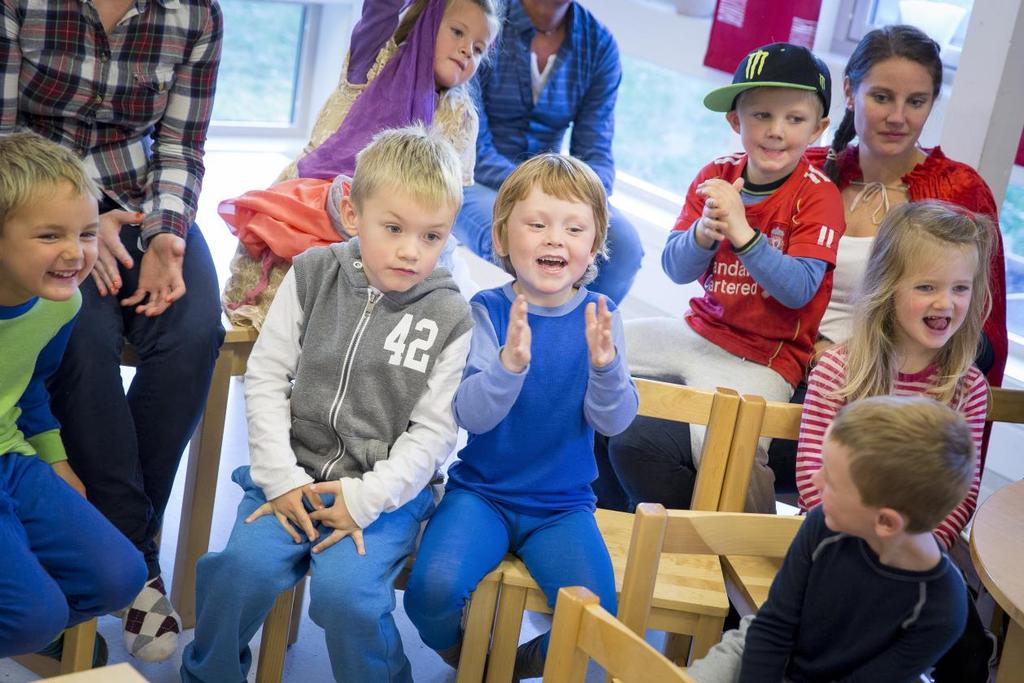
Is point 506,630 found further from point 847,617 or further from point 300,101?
point 300,101

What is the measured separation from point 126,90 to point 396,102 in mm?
549

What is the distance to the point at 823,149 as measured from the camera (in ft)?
8.39

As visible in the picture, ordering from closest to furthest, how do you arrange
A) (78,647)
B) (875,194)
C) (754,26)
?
(78,647), (875,194), (754,26)

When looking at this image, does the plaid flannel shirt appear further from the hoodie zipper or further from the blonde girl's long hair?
the blonde girl's long hair

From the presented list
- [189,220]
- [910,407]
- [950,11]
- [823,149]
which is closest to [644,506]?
[910,407]

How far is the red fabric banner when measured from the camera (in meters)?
3.56

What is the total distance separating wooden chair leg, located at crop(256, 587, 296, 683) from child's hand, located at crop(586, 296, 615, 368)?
603 mm

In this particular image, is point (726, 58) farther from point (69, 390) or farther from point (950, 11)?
point (69, 390)

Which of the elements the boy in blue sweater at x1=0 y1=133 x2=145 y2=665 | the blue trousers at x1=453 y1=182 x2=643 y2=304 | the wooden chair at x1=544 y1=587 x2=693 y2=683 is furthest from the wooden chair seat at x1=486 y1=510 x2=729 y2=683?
the blue trousers at x1=453 y1=182 x2=643 y2=304

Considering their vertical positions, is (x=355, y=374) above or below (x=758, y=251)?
below

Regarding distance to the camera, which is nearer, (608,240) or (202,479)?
(202,479)

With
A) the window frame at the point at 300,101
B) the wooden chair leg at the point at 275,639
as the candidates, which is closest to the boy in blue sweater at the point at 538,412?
the wooden chair leg at the point at 275,639

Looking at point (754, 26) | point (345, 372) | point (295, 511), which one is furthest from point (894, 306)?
point (754, 26)

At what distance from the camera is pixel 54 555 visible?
1793 mm
